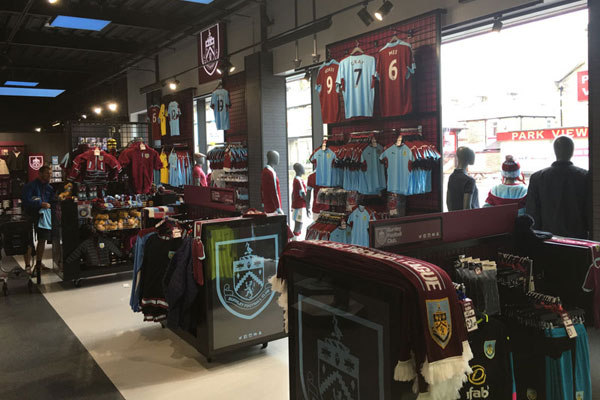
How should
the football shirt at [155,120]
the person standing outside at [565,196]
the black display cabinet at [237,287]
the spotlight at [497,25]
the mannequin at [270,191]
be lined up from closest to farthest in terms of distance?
the black display cabinet at [237,287] → the person standing outside at [565,196] → the spotlight at [497,25] → the mannequin at [270,191] → the football shirt at [155,120]

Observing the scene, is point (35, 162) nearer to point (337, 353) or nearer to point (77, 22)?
point (77, 22)

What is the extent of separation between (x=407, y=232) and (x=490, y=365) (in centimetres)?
68

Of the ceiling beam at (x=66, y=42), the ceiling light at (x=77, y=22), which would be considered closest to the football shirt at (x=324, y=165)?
the ceiling light at (x=77, y=22)

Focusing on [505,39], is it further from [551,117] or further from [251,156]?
[251,156]

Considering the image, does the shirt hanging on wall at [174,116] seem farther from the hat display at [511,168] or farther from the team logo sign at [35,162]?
the team logo sign at [35,162]

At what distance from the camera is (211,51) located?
9.93 m

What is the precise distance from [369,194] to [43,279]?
505 cm

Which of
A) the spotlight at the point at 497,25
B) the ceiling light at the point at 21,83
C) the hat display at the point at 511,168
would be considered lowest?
the hat display at the point at 511,168

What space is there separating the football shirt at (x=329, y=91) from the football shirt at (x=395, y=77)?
72 cm

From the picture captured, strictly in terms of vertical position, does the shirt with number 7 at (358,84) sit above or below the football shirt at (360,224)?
above

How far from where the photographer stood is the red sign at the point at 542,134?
4.55 m

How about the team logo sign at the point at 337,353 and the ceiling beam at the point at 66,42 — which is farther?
the ceiling beam at the point at 66,42

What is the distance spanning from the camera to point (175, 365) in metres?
4.25

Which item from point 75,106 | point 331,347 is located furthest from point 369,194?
point 75,106
